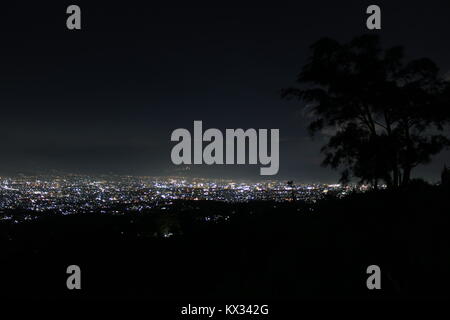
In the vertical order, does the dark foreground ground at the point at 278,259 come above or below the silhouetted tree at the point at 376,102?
below

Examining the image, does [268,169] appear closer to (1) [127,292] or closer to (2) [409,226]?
(2) [409,226]

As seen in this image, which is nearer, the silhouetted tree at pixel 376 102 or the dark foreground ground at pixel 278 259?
the dark foreground ground at pixel 278 259

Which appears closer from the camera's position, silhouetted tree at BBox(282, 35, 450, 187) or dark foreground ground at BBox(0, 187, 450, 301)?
dark foreground ground at BBox(0, 187, 450, 301)

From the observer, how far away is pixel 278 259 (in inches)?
278

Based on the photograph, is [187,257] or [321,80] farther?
[321,80]

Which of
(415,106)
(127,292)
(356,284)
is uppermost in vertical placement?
(415,106)

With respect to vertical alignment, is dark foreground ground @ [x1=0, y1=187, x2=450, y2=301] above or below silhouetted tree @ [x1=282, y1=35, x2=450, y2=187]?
below

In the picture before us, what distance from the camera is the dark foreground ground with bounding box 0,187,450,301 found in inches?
219

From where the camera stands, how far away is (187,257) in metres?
8.57

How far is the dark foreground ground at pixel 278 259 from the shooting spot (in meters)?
5.57

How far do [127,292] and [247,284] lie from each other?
281 centimetres
